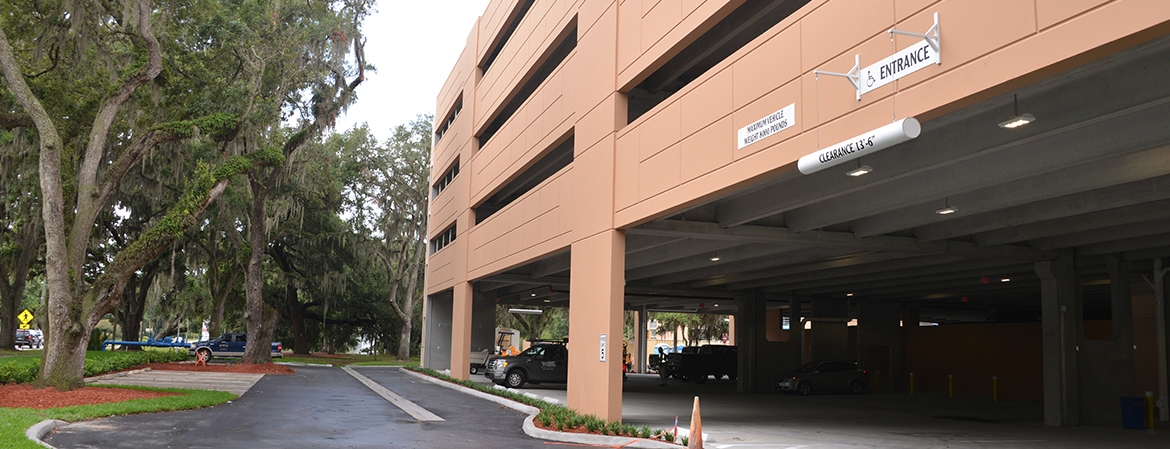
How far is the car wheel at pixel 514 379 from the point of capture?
29531 mm

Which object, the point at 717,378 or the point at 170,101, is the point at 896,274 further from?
the point at 170,101

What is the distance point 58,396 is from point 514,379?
1453 cm

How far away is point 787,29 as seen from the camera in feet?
38.3

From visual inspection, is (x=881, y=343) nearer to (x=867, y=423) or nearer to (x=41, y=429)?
(x=867, y=423)

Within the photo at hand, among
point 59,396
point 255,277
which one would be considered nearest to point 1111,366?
point 59,396

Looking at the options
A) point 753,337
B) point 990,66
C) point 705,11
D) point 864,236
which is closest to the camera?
point 990,66

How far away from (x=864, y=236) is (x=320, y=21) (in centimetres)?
2374

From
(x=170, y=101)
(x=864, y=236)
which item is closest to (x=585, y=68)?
(x=864, y=236)

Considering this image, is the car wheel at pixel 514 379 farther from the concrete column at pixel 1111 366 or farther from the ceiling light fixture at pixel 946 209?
the ceiling light fixture at pixel 946 209

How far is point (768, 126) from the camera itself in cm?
1176

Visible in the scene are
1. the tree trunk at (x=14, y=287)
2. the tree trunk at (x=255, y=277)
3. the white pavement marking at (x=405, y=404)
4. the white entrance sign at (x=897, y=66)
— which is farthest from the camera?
the tree trunk at (x=255, y=277)

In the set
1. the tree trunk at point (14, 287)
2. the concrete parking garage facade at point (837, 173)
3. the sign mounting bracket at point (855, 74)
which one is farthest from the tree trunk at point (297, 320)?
the sign mounting bracket at point (855, 74)

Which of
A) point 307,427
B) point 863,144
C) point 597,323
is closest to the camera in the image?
point 863,144

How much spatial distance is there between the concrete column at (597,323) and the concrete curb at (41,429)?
922 centimetres
